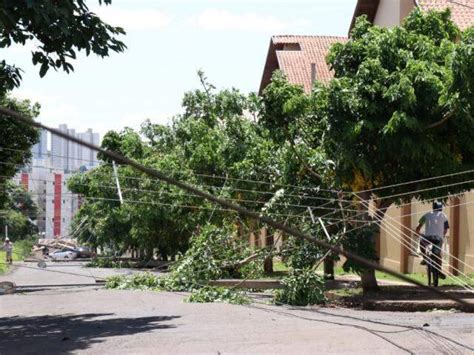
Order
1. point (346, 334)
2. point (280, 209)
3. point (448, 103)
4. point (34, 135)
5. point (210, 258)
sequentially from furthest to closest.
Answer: point (34, 135) < point (210, 258) < point (280, 209) < point (448, 103) < point (346, 334)

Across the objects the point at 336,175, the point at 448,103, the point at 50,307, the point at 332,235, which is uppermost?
the point at 448,103

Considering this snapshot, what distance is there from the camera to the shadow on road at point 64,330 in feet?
33.7

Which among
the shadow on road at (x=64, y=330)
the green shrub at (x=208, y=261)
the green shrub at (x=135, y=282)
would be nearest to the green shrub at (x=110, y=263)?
the green shrub at (x=135, y=282)

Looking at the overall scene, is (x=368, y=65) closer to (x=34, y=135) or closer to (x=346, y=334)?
(x=346, y=334)

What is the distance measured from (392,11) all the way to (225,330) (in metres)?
18.8

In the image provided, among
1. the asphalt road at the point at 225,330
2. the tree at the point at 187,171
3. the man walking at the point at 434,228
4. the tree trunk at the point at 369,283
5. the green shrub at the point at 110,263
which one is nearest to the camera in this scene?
the asphalt road at the point at 225,330

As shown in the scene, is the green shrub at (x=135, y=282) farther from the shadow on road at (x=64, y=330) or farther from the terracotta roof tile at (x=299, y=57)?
the terracotta roof tile at (x=299, y=57)

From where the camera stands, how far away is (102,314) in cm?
1391

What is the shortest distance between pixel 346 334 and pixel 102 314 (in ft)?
17.1

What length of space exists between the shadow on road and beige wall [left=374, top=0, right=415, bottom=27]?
15218 mm

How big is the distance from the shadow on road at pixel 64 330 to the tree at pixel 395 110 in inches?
182

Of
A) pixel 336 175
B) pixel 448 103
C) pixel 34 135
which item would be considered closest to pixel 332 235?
pixel 336 175

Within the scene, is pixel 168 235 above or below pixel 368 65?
below

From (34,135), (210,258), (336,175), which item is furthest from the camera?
(34,135)
